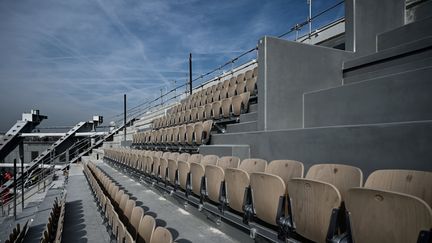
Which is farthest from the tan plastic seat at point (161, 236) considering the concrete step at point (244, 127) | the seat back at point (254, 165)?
the concrete step at point (244, 127)

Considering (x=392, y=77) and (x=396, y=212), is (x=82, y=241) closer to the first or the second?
(x=396, y=212)

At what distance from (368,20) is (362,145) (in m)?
1.86

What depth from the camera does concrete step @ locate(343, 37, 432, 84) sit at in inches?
73.0

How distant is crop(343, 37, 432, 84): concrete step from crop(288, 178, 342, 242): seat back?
1468 millimetres

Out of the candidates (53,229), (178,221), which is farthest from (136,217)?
(53,229)

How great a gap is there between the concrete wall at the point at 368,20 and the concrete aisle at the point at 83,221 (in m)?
2.67

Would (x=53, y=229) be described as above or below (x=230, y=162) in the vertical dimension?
below

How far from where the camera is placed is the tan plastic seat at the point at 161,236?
0.90 m

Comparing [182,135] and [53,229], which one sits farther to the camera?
[182,135]

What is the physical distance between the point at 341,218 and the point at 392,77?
1.06 m

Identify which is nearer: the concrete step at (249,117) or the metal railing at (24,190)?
the concrete step at (249,117)

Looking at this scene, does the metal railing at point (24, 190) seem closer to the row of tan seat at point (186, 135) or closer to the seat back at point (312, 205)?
the row of tan seat at point (186, 135)

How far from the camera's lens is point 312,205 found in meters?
0.95

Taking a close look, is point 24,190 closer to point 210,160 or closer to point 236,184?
point 210,160
